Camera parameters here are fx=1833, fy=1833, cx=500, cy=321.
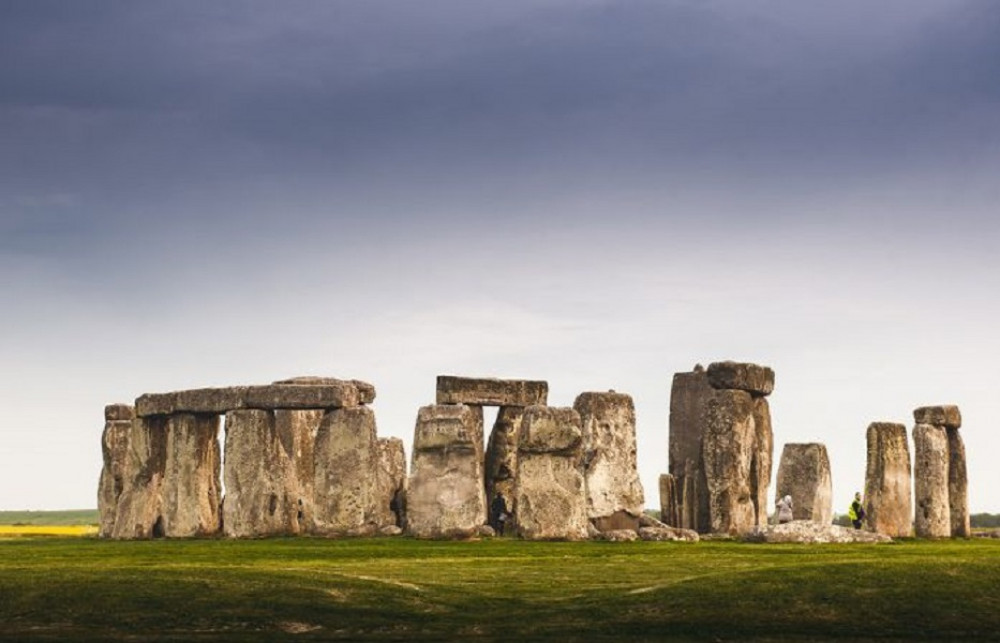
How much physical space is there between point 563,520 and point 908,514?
10.8 meters

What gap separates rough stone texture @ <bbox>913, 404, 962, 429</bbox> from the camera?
4422 cm

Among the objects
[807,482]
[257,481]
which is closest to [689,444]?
[807,482]

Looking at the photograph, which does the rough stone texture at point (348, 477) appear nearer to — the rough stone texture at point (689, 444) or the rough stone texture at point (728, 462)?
the rough stone texture at point (689, 444)

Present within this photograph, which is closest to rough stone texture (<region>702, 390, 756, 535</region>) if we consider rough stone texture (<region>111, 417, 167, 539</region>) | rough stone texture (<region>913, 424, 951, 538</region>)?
rough stone texture (<region>913, 424, 951, 538</region>)

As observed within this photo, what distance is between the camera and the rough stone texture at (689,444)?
4119 cm

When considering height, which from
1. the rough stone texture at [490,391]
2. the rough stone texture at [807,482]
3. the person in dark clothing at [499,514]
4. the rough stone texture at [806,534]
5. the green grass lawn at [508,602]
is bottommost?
the green grass lawn at [508,602]

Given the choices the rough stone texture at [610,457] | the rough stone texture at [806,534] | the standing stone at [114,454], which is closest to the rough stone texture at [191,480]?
the standing stone at [114,454]

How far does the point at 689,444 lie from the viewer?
4269 cm

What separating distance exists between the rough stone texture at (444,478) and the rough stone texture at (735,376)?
18.8 feet

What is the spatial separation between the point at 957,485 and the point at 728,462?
8522 mm

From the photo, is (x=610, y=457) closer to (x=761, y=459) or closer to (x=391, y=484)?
(x=761, y=459)

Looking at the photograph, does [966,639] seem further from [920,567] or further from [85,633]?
[85,633]

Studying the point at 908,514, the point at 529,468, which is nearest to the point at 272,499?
the point at 529,468

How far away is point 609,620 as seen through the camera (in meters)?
21.6
